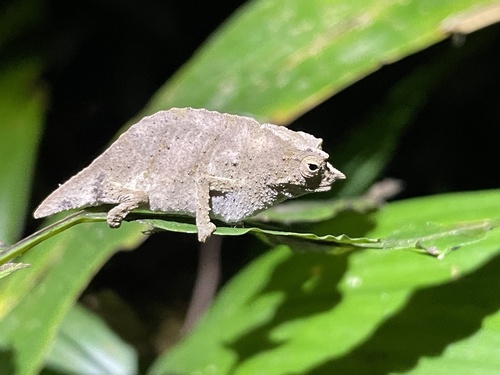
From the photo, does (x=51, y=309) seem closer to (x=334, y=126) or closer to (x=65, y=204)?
(x=65, y=204)

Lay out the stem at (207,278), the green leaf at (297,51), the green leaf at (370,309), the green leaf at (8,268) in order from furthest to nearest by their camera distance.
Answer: the stem at (207,278)
the green leaf at (297,51)
the green leaf at (370,309)
the green leaf at (8,268)

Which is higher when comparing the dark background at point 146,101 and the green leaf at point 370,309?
the dark background at point 146,101

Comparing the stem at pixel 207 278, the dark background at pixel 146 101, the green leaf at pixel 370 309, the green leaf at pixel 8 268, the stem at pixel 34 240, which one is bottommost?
the green leaf at pixel 8 268

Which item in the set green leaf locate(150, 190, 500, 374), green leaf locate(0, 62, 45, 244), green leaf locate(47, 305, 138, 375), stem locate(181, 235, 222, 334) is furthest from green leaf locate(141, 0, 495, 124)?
stem locate(181, 235, 222, 334)

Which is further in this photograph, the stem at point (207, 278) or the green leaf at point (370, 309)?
the stem at point (207, 278)

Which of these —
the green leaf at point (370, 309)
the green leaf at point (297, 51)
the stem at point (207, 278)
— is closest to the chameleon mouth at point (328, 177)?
the green leaf at point (370, 309)

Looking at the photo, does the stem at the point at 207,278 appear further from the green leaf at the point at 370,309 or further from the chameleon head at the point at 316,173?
the chameleon head at the point at 316,173

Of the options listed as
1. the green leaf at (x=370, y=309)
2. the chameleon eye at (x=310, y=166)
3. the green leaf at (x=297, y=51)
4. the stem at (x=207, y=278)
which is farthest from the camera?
the stem at (x=207, y=278)

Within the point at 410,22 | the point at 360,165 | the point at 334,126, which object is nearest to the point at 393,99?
the point at 360,165
